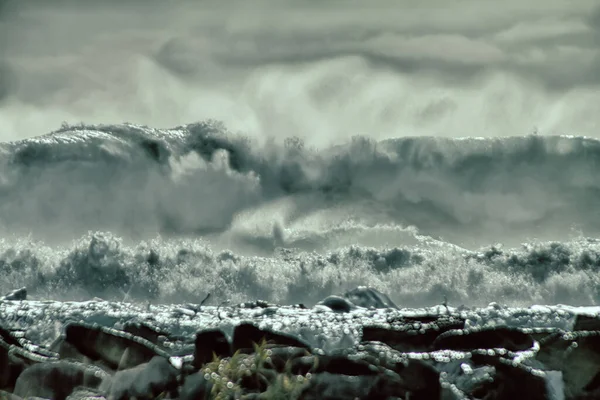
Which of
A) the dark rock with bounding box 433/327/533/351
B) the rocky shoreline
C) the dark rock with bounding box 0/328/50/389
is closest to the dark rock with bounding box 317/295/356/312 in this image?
the rocky shoreline

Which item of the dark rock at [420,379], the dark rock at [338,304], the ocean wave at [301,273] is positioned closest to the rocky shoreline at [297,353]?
the dark rock at [420,379]

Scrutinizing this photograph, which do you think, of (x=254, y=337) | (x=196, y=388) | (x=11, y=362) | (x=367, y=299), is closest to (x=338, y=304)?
(x=367, y=299)

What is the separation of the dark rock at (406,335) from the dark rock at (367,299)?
2.17 feet

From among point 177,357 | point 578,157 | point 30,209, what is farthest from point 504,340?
point 578,157

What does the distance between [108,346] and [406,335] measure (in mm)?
961

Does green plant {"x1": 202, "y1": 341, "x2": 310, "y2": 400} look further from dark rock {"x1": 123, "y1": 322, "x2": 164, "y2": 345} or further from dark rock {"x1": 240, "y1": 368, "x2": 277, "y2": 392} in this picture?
dark rock {"x1": 123, "y1": 322, "x2": 164, "y2": 345}

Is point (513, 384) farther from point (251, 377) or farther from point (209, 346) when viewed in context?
point (209, 346)

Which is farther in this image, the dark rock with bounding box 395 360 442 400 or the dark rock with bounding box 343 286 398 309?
the dark rock with bounding box 343 286 398 309

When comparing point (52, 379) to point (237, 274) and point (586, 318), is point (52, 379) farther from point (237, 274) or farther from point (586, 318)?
point (237, 274)

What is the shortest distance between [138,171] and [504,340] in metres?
16.1

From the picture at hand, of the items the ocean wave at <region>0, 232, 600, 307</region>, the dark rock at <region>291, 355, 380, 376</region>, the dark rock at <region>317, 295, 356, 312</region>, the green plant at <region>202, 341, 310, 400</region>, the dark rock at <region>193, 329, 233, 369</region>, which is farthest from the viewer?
the ocean wave at <region>0, 232, 600, 307</region>

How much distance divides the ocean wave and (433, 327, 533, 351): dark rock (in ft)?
27.2

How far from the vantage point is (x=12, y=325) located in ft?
9.87

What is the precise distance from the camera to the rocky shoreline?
7.90ft
